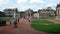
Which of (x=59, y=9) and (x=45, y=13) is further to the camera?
(x=45, y=13)

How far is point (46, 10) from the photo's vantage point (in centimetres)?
11581

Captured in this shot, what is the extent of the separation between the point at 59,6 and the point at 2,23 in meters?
54.9

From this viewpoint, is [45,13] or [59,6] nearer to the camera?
[59,6]

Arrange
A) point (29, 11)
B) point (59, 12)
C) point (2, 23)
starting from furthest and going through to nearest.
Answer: point (29, 11) < point (59, 12) < point (2, 23)

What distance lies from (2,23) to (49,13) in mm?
85484

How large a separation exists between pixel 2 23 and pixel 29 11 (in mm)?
97174

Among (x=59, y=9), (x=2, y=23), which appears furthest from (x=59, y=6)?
(x=2, y=23)

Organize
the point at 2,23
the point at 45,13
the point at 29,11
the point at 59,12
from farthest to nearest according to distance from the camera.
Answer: the point at 29,11, the point at 45,13, the point at 59,12, the point at 2,23

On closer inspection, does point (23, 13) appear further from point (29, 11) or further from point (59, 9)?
point (59, 9)

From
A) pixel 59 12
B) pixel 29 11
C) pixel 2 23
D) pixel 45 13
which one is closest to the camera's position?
pixel 2 23

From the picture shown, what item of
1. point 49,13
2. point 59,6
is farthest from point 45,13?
point 59,6

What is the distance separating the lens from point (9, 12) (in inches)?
4523

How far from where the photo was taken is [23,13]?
4943 inches

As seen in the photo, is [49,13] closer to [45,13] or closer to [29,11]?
[45,13]
